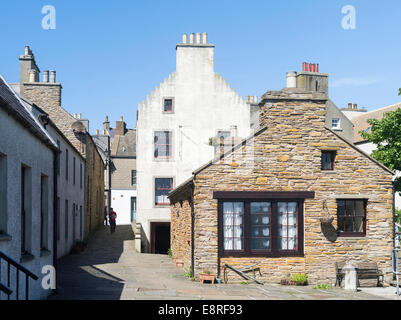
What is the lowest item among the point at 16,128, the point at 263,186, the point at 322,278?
the point at 322,278

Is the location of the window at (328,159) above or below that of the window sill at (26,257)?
above

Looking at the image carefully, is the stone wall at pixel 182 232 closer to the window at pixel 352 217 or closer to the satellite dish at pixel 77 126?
the window at pixel 352 217

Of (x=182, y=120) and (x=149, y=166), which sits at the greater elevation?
(x=182, y=120)

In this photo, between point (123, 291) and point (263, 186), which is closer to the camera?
point (123, 291)

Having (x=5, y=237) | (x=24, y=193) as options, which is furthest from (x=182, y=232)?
(x=5, y=237)

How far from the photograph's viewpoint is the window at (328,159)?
1952 centimetres

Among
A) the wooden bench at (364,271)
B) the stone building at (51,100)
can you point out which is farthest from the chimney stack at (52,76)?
the wooden bench at (364,271)

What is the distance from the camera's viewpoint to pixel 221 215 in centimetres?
1880

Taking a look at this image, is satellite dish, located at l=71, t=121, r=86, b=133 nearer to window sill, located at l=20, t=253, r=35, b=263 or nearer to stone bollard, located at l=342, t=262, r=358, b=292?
stone bollard, located at l=342, t=262, r=358, b=292

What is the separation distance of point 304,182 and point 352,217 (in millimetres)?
2166

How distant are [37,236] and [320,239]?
1008cm

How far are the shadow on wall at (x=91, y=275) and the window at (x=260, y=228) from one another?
397 cm
